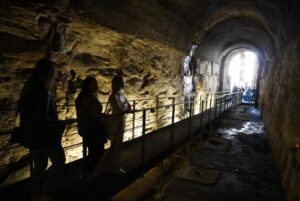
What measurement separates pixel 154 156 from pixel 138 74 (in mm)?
3103

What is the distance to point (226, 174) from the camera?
560 centimetres

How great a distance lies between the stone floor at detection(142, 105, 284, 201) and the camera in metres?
4.70

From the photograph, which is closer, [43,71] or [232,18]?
[43,71]

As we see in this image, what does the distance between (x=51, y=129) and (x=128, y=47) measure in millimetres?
4176

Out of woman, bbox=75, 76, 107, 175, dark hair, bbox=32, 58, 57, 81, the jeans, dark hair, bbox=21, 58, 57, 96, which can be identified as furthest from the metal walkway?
dark hair, bbox=32, 58, 57, 81


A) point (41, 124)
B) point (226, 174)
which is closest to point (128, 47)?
point (226, 174)

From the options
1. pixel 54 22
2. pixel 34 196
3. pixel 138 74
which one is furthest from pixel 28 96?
pixel 138 74

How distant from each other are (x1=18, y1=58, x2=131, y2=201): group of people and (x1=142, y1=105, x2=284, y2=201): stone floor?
2.13 metres

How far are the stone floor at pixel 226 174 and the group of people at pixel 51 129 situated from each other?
7.00 feet

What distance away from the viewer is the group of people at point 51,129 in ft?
7.75

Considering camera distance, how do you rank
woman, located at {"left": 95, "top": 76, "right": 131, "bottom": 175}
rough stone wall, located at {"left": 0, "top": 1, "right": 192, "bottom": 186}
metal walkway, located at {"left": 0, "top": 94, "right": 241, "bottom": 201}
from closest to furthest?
metal walkway, located at {"left": 0, "top": 94, "right": 241, "bottom": 201} → woman, located at {"left": 95, "top": 76, "right": 131, "bottom": 175} → rough stone wall, located at {"left": 0, "top": 1, "right": 192, "bottom": 186}

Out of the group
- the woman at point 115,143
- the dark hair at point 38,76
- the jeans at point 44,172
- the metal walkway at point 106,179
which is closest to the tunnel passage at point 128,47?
the jeans at point 44,172

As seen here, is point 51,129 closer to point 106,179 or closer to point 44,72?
point 44,72

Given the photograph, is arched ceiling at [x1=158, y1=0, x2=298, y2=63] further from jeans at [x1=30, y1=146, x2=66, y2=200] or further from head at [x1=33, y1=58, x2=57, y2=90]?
jeans at [x1=30, y1=146, x2=66, y2=200]
